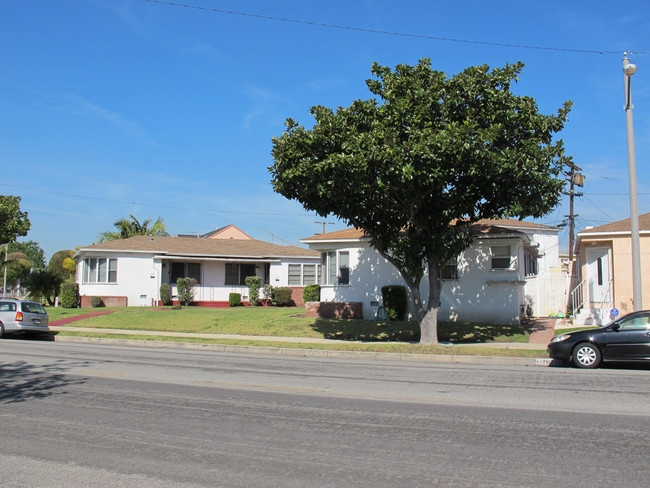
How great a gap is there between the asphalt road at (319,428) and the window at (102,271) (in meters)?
22.1

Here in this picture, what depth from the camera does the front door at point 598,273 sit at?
23500 mm

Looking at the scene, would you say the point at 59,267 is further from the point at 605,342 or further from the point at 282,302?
the point at 605,342

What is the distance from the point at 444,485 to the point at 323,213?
13138 millimetres

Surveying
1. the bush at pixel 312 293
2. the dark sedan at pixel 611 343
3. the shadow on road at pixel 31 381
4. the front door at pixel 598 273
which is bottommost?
the shadow on road at pixel 31 381

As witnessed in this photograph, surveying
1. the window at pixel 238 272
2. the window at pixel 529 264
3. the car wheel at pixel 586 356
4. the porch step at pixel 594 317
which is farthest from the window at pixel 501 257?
the window at pixel 238 272

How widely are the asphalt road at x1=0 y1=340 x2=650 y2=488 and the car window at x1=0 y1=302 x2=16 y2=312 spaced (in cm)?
1079

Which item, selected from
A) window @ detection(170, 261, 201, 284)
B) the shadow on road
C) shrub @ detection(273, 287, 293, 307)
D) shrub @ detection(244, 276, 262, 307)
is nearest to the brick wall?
shrub @ detection(273, 287, 293, 307)

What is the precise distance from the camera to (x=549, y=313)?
26906 millimetres

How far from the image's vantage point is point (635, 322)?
12836 mm

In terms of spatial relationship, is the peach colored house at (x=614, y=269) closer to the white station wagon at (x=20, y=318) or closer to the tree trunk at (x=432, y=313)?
the tree trunk at (x=432, y=313)

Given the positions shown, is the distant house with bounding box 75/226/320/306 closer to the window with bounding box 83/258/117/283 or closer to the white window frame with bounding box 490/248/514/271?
the window with bounding box 83/258/117/283

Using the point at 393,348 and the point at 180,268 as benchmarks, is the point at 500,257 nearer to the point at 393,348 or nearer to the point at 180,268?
the point at 393,348

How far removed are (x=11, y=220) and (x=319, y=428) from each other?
2737cm

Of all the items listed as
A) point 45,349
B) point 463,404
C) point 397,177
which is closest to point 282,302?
point 45,349
